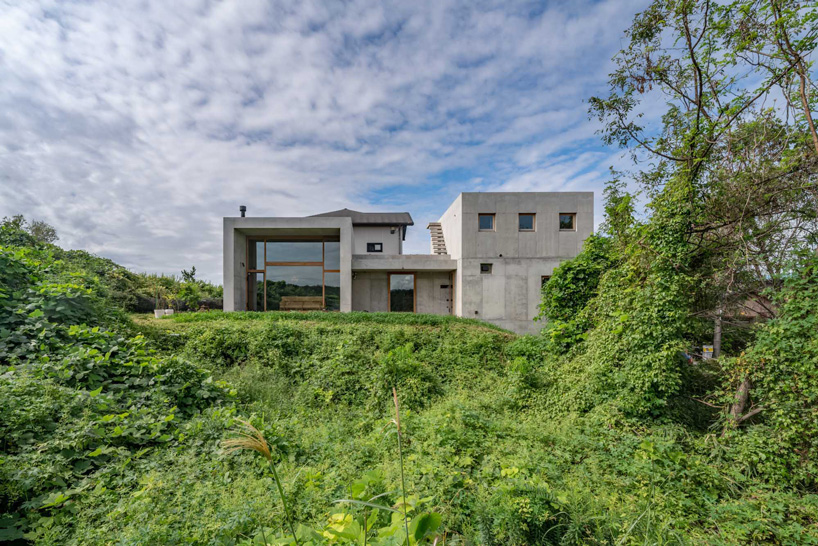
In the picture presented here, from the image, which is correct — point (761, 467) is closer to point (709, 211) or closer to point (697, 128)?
point (709, 211)

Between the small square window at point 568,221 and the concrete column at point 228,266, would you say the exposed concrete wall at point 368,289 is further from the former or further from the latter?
the small square window at point 568,221

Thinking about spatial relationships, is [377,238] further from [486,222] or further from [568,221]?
[568,221]

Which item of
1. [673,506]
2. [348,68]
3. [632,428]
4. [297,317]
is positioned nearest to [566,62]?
[348,68]

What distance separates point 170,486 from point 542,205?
558 inches

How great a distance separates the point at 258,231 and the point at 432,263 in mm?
7862

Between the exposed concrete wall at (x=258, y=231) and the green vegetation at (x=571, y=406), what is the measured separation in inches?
291

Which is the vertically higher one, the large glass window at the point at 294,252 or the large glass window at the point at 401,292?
the large glass window at the point at 294,252

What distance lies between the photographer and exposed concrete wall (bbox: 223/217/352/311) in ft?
46.8

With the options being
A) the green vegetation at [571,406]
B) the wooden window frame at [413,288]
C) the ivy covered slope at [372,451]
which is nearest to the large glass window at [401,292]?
the wooden window frame at [413,288]

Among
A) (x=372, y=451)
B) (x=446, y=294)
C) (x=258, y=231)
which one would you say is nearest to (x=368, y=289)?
(x=446, y=294)

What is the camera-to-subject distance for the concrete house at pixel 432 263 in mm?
13961

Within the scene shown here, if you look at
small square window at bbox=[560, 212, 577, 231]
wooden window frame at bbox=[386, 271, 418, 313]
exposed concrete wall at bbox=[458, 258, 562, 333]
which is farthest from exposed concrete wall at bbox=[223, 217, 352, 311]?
small square window at bbox=[560, 212, 577, 231]

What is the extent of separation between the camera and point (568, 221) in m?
14.1

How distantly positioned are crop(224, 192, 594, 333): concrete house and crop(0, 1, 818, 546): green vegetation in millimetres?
7097
